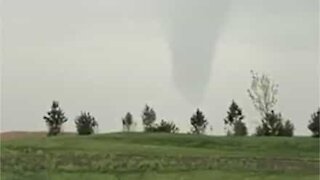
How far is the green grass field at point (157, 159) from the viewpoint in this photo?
26.1m

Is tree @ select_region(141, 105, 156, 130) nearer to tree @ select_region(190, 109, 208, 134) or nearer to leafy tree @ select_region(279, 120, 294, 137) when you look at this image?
tree @ select_region(190, 109, 208, 134)

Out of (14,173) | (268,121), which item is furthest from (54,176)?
(268,121)

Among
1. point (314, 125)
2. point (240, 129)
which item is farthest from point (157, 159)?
point (240, 129)

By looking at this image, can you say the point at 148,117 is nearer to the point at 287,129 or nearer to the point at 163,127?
the point at 163,127

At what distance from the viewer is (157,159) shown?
32406 millimetres

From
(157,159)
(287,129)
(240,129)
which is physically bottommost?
(157,159)

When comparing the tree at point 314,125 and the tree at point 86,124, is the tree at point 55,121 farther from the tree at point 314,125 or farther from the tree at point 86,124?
the tree at point 314,125

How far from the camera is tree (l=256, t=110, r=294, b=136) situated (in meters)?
55.8

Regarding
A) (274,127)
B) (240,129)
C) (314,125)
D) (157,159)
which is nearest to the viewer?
(157,159)

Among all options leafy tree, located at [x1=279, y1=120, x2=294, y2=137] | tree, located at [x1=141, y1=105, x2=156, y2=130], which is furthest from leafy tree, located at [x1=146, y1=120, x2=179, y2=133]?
leafy tree, located at [x1=279, y1=120, x2=294, y2=137]

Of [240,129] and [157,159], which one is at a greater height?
[240,129]

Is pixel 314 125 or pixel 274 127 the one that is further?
pixel 274 127

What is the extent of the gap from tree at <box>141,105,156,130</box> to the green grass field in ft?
37.1

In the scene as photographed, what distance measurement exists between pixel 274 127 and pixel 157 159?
1066 inches
